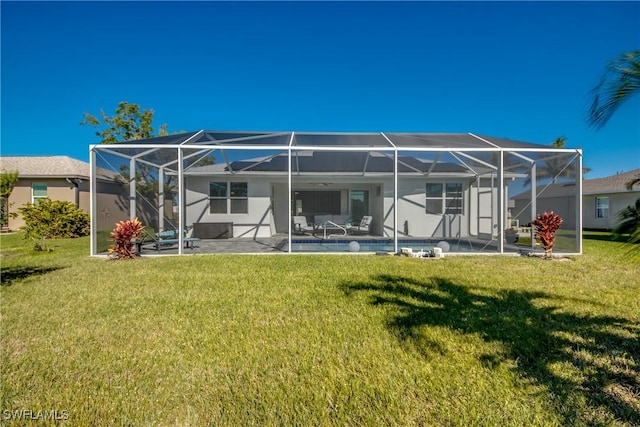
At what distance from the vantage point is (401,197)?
1428 cm

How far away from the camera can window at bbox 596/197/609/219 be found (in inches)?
826

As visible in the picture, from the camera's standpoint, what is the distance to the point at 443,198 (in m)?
14.2

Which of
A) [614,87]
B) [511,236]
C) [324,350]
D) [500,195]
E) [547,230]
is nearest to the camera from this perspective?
[614,87]

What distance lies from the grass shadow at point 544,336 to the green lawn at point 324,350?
0.02 m

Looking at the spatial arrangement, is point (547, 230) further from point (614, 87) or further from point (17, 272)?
point (17, 272)

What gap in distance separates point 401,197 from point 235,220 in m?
8.16

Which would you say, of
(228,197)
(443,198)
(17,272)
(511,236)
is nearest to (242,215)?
(228,197)

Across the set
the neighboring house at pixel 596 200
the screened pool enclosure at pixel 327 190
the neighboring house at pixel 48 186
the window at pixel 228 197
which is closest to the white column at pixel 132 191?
the screened pool enclosure at pixel 327 190

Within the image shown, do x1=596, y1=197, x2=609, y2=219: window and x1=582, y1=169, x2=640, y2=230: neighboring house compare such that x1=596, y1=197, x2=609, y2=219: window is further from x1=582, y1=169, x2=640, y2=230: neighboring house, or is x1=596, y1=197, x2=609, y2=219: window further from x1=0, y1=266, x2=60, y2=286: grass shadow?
x1=0, y1=266, x2=60, y2=286: grass shadow

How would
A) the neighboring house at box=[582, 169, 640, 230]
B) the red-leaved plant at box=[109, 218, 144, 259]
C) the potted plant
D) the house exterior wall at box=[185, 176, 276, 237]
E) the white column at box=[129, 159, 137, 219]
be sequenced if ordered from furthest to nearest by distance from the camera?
the neighboring house at box=[582, 169, 640, 230] < the house exterior wall at box=[185, 176, 276, 237] < the potted plant < the white column at box=[129, 159, 137, 219] < the red-leaved plant at box=[109, 218, 144, 259]

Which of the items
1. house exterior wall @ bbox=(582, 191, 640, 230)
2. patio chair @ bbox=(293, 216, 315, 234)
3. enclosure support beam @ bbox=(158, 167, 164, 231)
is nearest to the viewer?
enclosure support beam @ bbox=(158, 167, 164, 231)

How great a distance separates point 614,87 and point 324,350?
11.5 feet

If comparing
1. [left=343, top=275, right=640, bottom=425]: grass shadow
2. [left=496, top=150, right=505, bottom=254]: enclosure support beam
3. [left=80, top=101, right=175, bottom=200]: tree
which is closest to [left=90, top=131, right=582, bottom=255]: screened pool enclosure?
[left=496, top=150, right=505, bottom=254]: enclosure support beam

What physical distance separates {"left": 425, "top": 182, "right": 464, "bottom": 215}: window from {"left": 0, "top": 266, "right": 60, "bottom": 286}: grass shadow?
13942mm
